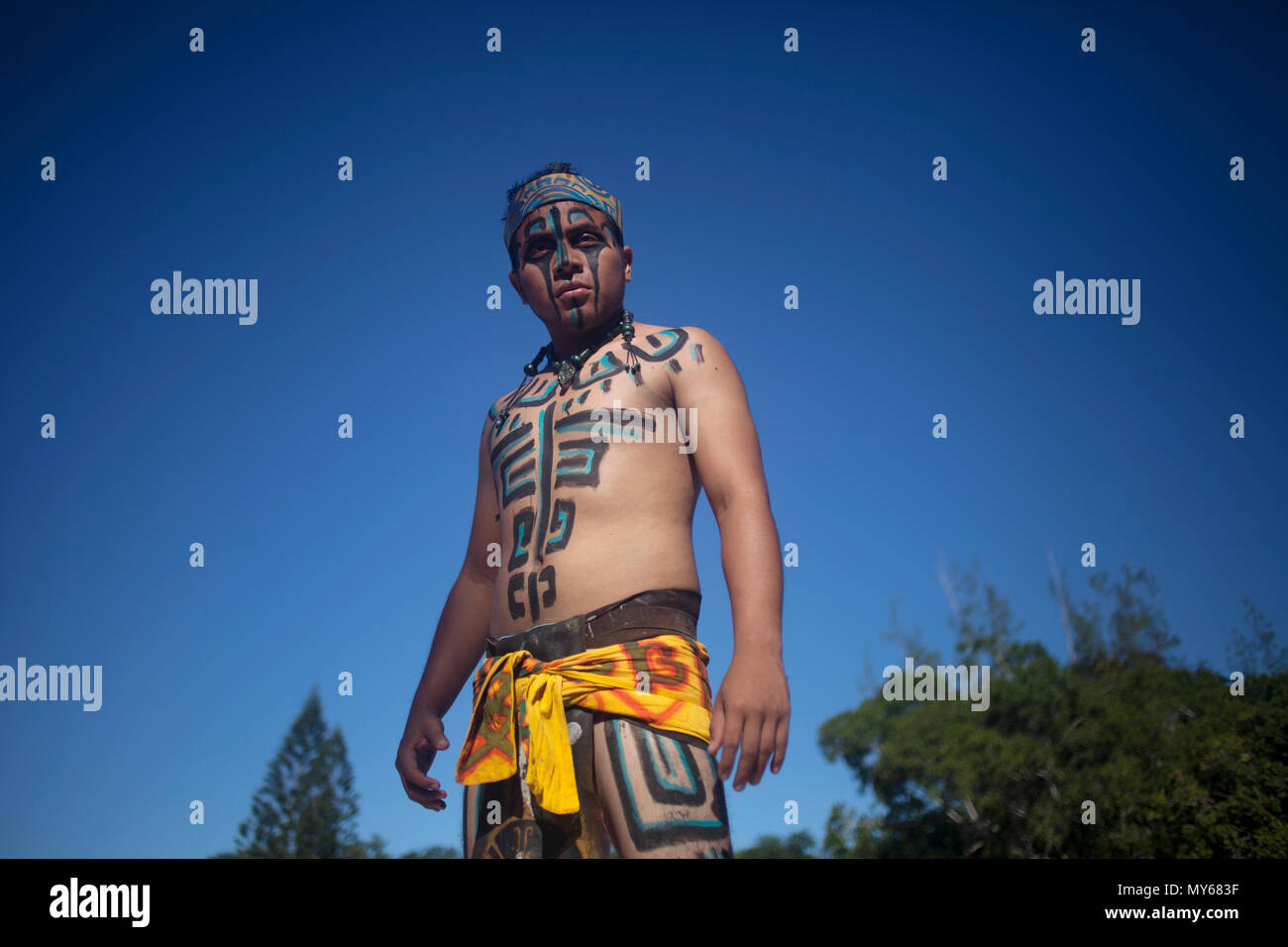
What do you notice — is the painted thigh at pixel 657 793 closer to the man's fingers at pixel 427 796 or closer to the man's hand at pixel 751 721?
the man's hand at pixel 751 721

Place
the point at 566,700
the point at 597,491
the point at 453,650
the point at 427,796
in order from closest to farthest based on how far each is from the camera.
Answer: the point at 566,700, the point at 597,491, the point at 427,796, the point at 453,650

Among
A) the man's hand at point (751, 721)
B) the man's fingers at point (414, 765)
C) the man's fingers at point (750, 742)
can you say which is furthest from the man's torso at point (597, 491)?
the man's fingers at point (414, 765)

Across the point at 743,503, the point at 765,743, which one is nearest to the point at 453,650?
the point at 743,503

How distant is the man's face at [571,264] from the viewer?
15.4 ft

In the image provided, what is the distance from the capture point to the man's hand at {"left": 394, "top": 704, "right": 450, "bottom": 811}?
4.57 meters

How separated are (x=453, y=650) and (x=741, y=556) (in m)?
1.68

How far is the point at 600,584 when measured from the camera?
4027 millimetres

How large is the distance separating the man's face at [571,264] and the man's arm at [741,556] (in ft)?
1.53

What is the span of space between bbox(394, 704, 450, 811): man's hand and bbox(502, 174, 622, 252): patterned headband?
2.47 metres

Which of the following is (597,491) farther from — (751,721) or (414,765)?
(414,765)

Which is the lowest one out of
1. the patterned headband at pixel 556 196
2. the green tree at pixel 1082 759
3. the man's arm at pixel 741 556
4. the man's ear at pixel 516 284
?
the green tree at pixel 1082 759

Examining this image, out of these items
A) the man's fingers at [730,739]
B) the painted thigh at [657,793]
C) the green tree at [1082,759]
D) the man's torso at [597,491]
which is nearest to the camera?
the painted thigh at [657,793]

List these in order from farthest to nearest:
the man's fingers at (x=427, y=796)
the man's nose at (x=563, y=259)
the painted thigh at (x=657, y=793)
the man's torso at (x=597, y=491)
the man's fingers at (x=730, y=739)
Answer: the man's nose at (x=563, y=259), the man's fingers at (x=427, y=796), the man's torso at (x=597, y=491), the man's fingers at (x=730, y=739), the painted thigh at (x=657, y=793)
